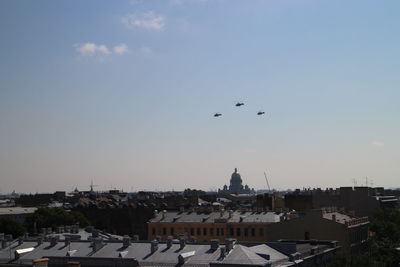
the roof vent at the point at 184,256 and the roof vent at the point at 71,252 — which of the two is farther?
the roof vent at the point at 71,252

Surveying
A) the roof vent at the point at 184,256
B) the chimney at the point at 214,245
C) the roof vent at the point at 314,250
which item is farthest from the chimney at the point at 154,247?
the roof vent at the point at 314,250

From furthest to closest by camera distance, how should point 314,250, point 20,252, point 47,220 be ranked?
point 47,220 < point 314,250 < point 20,252

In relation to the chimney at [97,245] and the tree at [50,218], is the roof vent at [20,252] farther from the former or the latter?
the tree at [50,218]

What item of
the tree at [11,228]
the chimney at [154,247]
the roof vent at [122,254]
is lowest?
the roof vent at [122,254]

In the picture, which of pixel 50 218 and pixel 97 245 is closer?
pixel 97 245

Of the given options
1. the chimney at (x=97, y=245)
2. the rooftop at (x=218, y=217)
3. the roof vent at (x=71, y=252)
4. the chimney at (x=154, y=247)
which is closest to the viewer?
the roof vent at (x=71, y=252)

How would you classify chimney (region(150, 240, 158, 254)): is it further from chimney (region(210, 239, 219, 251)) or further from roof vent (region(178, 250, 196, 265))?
chimney (region(210, 239, 219, 251))

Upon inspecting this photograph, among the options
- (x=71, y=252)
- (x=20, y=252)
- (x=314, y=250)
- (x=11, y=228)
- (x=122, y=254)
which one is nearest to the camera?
(x=122, y=254)

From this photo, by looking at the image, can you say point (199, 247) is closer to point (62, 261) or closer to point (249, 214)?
point (62, 261)

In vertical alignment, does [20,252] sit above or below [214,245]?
below

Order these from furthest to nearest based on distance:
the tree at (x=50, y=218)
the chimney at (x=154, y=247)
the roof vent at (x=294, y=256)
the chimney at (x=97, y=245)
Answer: the tree at (x=50, y=218) → the chimney at (x=97, y=245) → the chimney at (x=154, y=247) → the roof vent at (x=294, y=256)

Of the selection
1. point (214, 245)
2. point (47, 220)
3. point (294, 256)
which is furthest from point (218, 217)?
point (294, 256)

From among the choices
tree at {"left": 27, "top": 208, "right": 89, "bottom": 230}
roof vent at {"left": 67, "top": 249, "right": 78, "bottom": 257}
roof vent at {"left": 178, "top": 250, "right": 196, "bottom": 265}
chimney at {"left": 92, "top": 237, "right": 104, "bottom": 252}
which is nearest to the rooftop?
tree at {"left": 27, "top": 208, "right": 89, "bottom": 230}

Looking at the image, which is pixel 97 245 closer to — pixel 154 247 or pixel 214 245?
pixel 154 247
